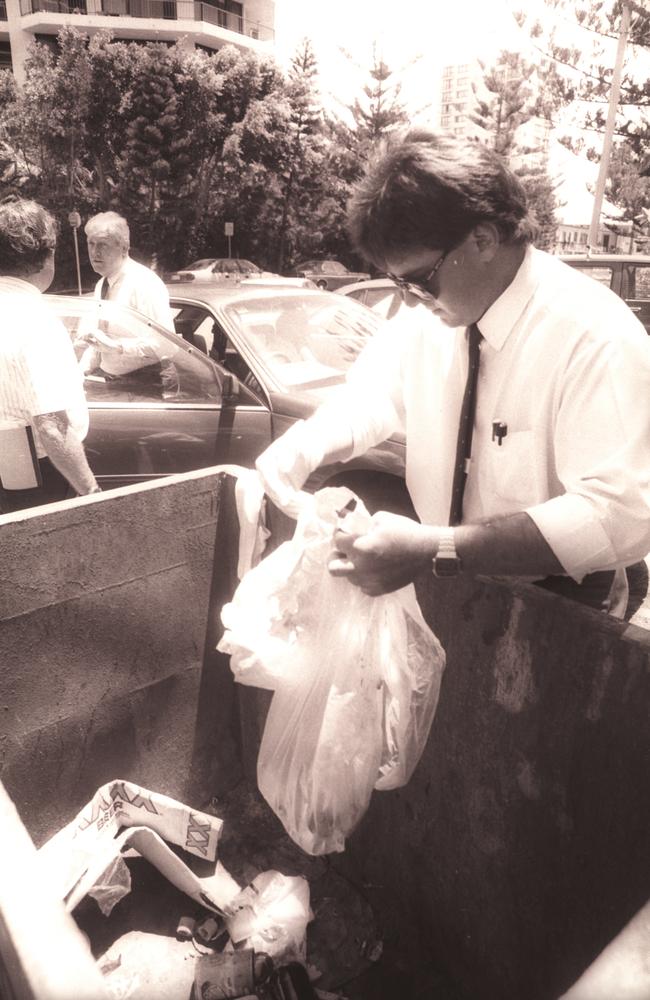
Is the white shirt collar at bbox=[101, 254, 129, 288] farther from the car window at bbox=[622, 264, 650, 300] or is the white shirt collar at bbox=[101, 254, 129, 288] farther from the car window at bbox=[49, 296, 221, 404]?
the car window at bbox=[622, 264, 650, 300]

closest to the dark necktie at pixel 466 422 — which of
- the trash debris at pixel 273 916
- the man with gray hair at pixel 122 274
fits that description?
the trash debris at pixel 273 916

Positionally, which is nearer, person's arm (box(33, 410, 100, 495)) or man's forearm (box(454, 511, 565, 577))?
man's forearm (box(454, 511, 565, 577))

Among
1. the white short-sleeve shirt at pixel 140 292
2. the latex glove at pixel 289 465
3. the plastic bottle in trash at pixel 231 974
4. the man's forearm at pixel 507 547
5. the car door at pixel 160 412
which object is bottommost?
the plastic bottle in trash at pixel 231 974

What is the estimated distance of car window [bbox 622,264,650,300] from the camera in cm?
980

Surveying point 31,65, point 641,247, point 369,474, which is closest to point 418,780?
point 369,474

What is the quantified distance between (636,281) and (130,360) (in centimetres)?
768

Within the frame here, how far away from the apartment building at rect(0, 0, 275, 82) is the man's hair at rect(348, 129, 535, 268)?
41.3m

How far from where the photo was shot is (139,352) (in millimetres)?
4223

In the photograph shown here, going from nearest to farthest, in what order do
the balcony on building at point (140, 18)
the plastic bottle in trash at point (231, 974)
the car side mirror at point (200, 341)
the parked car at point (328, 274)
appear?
the plastic bottle in trash at point (231, 974) < the car side mirror at point (200, 341) < the parked car at point (328, 274) < the balcony on building at point (140, 18)

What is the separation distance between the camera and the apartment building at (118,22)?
37.5 m

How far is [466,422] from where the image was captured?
1764 millimetres

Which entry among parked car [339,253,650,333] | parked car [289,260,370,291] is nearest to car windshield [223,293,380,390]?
parked car [339,253,650,333]

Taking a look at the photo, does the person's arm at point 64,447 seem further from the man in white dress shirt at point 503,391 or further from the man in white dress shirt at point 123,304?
the man in white dress shirt at point 123,304

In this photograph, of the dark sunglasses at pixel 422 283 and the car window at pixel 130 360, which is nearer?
the dark sunglasses at pixel 422 283
